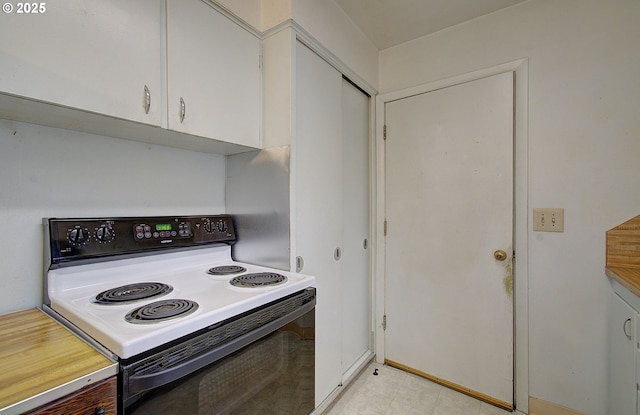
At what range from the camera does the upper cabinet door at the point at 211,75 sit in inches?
41.4

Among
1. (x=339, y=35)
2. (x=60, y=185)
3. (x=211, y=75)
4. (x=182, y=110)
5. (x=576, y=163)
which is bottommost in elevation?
(x=60, y=185)

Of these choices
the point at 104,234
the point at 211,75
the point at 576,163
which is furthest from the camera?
the point at 576,163

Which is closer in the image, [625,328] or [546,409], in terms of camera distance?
[625,328]

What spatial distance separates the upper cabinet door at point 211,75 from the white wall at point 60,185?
13.3 inches

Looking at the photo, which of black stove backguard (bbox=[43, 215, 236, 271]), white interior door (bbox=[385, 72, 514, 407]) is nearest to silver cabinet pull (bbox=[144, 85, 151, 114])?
black stove backguard (bbox=[43, 215, 236, 271])

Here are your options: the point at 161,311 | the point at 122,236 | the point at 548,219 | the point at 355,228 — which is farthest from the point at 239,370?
the point at 548,219

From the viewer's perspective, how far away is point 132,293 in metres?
0.94

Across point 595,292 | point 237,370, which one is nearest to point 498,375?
point 595,292

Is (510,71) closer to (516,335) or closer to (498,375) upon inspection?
(516,335)

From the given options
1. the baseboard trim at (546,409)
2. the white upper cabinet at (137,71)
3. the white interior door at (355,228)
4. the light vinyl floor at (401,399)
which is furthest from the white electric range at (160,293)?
the baseboard trim at (546,409)

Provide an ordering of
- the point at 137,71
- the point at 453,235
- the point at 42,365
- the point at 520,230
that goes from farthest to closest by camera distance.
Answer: the point at 453,235 → the point at 520,230 → the point at 137,71 → the point at 42,365

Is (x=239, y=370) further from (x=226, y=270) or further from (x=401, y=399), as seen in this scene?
(x=401, y=399)

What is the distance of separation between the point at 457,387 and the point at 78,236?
7.45ft

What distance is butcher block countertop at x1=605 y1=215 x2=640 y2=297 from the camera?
1.34 metres
